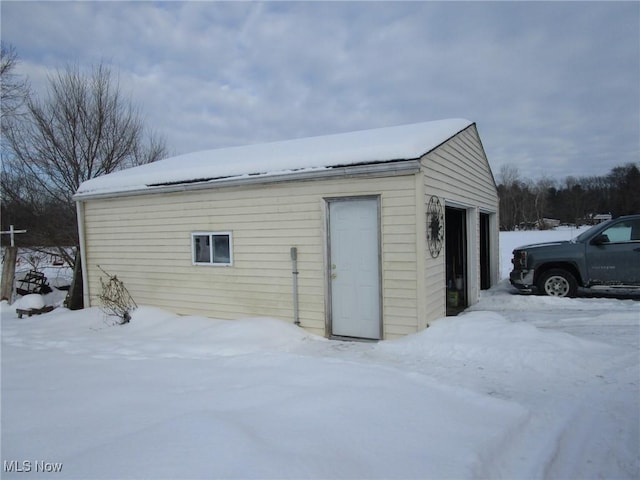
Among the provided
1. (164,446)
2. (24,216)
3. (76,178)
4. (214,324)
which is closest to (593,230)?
(214,324)

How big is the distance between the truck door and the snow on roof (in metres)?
3.66

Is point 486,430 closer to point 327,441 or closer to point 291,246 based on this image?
point 327,441

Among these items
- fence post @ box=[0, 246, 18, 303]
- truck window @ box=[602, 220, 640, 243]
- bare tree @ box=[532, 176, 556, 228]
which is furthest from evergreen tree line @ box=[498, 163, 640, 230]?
fence post @ box=[0, 246, 18, 303]

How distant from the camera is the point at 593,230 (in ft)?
27.8

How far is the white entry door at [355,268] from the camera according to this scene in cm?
614

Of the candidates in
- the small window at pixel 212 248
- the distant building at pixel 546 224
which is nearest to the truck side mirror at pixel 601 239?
A: the small window at pixel 212 248

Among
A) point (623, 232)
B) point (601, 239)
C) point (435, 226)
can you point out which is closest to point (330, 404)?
point (435, 226)

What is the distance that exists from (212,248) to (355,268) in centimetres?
298

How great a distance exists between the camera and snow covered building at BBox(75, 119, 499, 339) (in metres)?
5.91

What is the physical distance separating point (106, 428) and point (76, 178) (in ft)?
46.4

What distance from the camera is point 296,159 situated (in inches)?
263

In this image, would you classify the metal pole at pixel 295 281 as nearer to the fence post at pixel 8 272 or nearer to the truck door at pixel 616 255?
the truck door at pixel 616 255

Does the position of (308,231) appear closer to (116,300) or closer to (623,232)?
(116,300)

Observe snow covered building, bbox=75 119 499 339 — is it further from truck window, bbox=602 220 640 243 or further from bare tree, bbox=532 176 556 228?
bare tree, bbox=532 176 556 228
